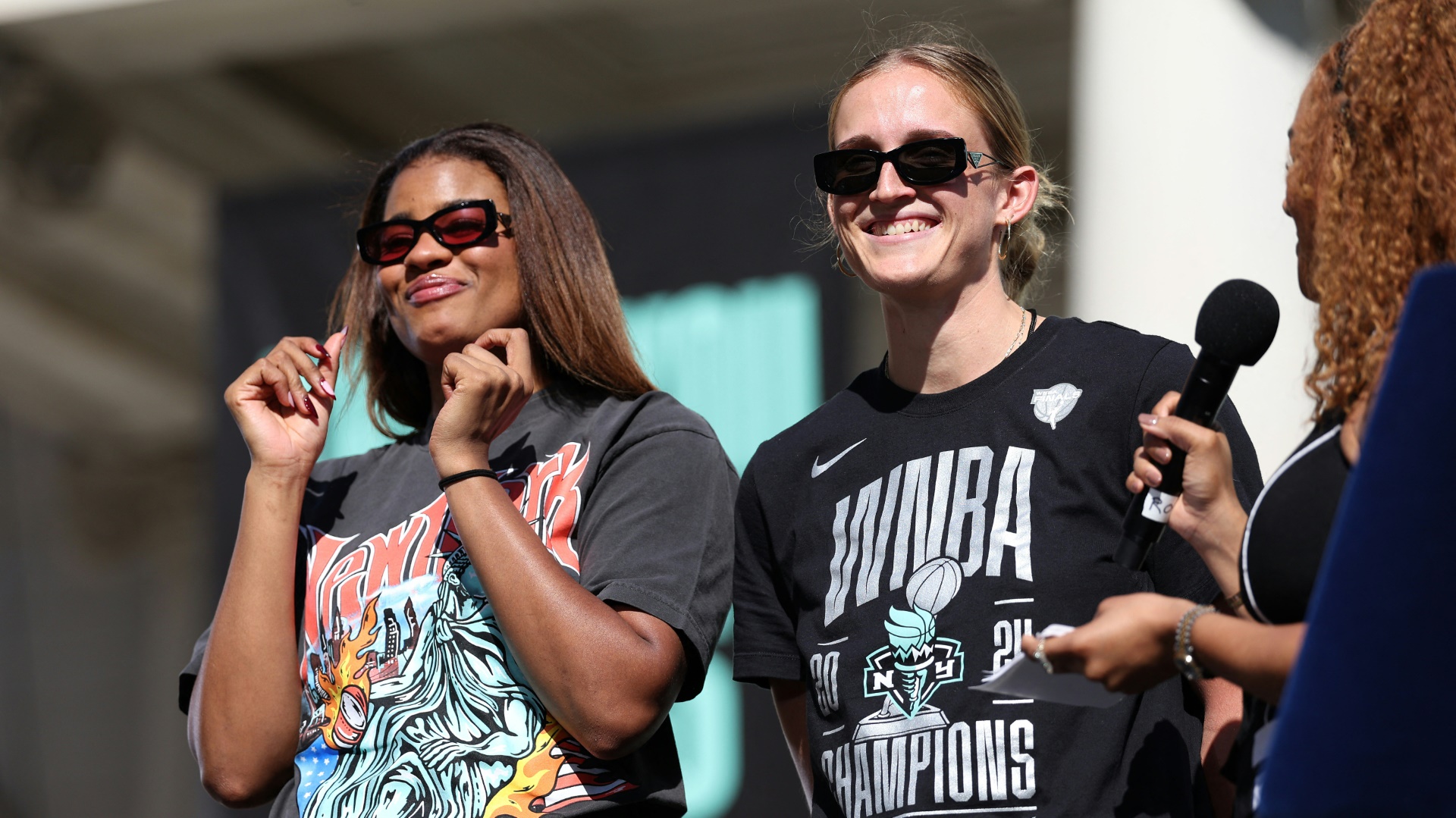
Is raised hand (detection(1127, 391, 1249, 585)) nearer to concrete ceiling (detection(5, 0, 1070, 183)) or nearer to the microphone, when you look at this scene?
the microphone

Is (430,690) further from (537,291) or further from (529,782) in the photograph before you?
(537,291)

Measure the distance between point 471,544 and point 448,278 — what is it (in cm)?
63

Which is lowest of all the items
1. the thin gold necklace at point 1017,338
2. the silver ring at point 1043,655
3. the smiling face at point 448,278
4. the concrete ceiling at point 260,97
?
the silver ring at point 1043,655

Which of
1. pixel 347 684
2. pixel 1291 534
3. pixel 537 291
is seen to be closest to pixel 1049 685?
pixel 1291 534

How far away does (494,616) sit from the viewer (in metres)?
2.35

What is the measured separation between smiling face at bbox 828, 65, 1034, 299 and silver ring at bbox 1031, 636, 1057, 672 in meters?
0.77

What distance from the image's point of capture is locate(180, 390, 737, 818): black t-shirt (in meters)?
2.28

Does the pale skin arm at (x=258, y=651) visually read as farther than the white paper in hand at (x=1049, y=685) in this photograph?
Yes

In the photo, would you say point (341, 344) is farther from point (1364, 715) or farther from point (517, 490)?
point (1364, 715)

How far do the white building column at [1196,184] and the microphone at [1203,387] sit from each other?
1.74m

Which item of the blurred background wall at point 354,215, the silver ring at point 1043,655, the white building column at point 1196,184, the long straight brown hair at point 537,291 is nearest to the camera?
the silver ring at point 1043,655

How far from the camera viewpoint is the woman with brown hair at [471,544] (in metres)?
2.26

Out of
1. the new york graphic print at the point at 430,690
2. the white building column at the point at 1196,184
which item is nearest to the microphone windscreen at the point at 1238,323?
the new york graphic print at the point at 430,690

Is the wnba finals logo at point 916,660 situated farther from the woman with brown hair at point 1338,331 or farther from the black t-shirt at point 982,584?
the woman with brown hair at point 1338,331
